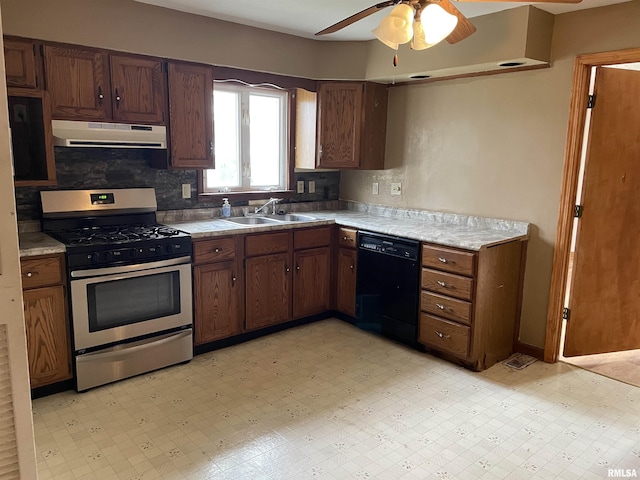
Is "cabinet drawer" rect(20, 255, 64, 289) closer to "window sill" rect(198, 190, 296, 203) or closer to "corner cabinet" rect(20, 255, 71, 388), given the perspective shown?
"corner cabinet" rect(20, 255, 71, 388)

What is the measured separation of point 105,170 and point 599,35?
11.1 feet

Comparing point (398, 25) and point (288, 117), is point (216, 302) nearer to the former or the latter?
point (288, 117)

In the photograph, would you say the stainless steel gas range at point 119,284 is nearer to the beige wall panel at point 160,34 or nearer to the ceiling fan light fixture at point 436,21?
the beige wall panel at point 160,34

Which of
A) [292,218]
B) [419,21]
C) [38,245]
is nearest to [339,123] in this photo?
[292,218]

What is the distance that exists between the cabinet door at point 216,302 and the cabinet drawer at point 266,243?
0.58 feet

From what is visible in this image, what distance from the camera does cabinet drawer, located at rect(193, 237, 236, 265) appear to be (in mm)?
3291

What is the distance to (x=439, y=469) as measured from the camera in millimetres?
2236

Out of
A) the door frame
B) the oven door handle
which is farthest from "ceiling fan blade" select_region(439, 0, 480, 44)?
the oven door handle

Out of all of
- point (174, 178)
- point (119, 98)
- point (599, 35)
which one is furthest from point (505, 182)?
point (119, 98)

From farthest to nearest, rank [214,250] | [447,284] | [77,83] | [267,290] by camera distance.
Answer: [267,290] < [214,250] < [447,284] < [77,83]

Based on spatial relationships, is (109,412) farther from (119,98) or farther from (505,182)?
(505,182)

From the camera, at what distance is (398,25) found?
Answer: 201 cm

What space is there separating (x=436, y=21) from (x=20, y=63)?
7.64 feet

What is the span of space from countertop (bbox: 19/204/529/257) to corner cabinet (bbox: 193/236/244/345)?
104 mm
